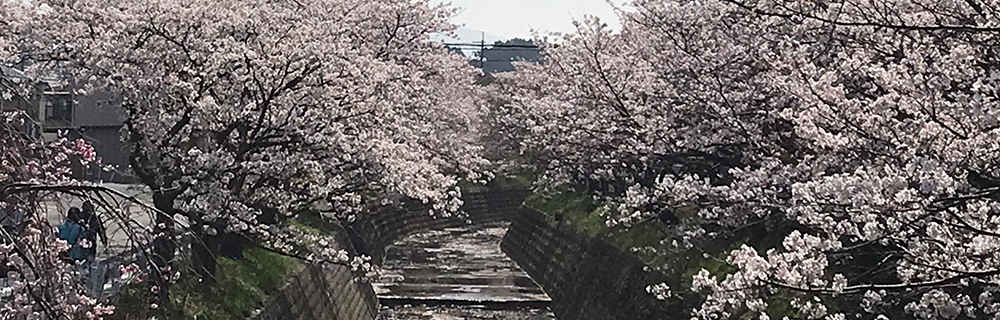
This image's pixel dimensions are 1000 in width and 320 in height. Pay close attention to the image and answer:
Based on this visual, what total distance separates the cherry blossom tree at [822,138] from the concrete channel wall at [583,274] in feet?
4.80

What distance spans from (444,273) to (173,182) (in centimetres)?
1919

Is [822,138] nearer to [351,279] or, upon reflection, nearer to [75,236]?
[75,236]

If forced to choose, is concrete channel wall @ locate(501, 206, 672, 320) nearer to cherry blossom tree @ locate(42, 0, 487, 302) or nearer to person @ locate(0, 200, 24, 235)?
cherry blossom tree @ locate(42, 0, 487, 302)

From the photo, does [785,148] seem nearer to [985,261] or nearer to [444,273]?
[985,261]

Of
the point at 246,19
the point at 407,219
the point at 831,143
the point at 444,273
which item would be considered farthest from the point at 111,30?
the point at 407,219

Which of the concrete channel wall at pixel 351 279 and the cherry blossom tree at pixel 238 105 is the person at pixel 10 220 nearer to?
the cherry blossom tree at pixel 238 105

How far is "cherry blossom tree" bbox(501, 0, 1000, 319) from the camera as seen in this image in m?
7.39

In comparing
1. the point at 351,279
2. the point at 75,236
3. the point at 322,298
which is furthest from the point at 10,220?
the point at 351,279

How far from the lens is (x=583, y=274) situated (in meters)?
24.8

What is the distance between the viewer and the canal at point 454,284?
26297mm

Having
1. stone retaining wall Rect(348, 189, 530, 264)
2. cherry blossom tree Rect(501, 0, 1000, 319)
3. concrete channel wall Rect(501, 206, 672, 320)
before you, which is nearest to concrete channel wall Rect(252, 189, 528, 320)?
stone retaining wall Rect(348, 189, 530, 264)

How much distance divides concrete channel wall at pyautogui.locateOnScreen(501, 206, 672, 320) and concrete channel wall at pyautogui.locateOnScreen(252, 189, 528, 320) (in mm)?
3768

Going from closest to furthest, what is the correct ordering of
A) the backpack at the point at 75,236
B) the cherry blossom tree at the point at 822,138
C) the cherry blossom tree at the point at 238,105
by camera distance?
the backpack at the point at 75,236 → the cherry blossom tree at the point at 822,138 → the cherry blossom tree at the point at 238,105

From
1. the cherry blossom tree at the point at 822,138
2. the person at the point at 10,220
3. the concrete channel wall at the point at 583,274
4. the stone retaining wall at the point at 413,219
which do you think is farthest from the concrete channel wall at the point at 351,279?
the person at the point at 10,220
